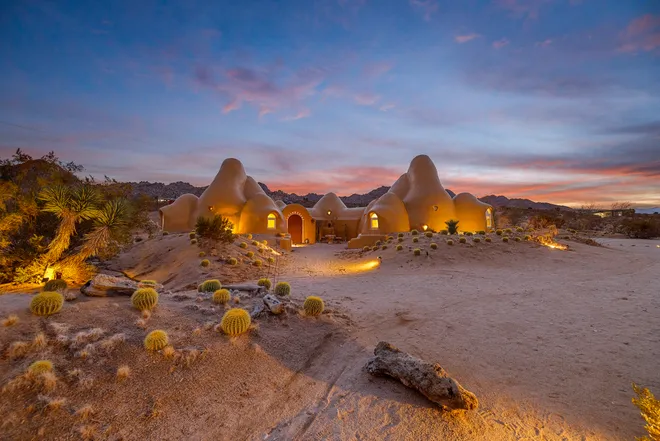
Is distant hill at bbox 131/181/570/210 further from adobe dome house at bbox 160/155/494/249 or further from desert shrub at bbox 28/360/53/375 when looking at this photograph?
desert shrub at bbox 28/360/53/375

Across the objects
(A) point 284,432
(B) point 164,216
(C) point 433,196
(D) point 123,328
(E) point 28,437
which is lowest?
(A) point 284,432

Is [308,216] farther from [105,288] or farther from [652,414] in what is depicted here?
Result: [652,414]

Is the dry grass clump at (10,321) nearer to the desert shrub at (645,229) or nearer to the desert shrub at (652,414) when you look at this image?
the desert shrub at (652,414)

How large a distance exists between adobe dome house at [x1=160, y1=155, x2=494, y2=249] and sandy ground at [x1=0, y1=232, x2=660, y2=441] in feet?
54.2

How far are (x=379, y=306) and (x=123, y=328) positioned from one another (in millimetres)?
5456

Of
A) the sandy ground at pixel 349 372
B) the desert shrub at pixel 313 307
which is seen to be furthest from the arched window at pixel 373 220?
the desert shrub at pixel 313 307

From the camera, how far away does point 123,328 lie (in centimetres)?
433

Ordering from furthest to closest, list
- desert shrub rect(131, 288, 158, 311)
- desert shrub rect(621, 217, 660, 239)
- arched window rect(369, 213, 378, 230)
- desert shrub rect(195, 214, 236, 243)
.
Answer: desert shrub rect(621, 217, 660, 239) < arched window rect(369, 213, 378, 230) < desert shrub rect(195, 214, 236, 243) < desert shrub rect(131, 288, 158, 311)

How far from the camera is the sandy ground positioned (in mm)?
3176

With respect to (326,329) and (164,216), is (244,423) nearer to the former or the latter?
(326,329)

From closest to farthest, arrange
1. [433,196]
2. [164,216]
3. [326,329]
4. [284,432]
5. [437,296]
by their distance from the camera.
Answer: [284,432]
[326,329]
[437,296]
[164,216]
[433,196]

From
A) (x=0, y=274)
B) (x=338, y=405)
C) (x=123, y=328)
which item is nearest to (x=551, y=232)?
(x=338, y=405)

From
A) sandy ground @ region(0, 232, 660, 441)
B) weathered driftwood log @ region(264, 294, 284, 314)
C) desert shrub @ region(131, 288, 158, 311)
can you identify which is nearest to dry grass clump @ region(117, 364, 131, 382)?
sandy ground @ region(0, 232, 660, 441)

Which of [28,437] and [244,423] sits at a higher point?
[28,437]
